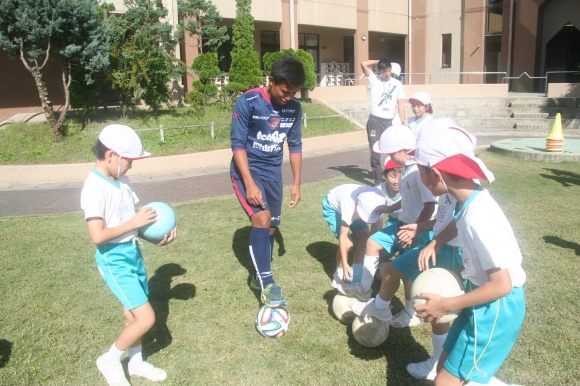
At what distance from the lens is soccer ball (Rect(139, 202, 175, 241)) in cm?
352

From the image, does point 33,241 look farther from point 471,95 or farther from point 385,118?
point 471,95

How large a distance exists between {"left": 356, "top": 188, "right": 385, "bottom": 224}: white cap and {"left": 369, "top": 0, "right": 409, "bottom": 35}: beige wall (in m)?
25.5

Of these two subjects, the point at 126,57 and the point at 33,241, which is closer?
the point at 33,241

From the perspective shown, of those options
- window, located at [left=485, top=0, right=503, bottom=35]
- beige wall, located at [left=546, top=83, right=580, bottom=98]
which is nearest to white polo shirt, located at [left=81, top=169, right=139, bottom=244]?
Result: beige wall, located at [left=546, top=83, right=580, bottom=98]

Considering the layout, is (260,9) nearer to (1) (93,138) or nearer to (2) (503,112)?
(2) (503,112)

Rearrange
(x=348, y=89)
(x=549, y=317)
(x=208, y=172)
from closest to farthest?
(x=549, y=317)
(x=208, y=172)
(x=348, y=89)

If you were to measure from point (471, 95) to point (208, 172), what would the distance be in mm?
17770

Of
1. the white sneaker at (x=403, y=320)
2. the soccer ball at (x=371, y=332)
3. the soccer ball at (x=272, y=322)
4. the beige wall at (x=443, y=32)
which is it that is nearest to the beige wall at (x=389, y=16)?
the beige wall at (x=443, y=32)

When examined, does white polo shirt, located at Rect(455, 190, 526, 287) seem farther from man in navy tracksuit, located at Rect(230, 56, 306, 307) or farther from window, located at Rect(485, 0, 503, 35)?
window, located at Rect(485, 0, 503, 35)

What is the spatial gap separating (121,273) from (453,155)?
2.25m

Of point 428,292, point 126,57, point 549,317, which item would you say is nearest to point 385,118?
point 549,317

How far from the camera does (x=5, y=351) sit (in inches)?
154

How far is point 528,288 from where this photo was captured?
188 inches

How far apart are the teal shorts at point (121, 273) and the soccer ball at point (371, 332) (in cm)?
160
